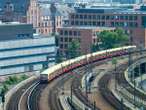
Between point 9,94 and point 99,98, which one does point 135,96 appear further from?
point 9,94

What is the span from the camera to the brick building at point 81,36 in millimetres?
184250

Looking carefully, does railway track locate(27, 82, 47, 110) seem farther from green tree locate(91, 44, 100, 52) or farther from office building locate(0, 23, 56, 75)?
green tree locate(91, 44, 100, 52)

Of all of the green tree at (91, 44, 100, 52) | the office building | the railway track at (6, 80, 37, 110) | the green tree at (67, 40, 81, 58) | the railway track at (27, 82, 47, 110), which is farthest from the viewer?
the green tree at (91, 44, 100, 52)

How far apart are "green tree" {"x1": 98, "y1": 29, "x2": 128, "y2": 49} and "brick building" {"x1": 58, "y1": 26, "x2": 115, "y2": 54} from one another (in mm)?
3148

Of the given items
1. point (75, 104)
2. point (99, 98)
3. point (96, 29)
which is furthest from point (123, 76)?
point (96, 29)

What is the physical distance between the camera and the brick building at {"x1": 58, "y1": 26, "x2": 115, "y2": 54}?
18425 cm

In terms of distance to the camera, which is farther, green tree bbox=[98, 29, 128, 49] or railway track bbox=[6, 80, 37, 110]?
green tree bbox=[98, 29, 128, 49]

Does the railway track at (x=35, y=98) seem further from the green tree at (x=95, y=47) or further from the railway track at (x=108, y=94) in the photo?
the green tree at (x=95, y=47)

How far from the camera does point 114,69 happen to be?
13412 centimetres

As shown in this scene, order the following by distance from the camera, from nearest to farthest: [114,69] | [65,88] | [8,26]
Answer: [65,88] → [114,69] → [8,26]

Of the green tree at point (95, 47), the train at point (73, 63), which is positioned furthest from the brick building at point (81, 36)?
the train at point (73, 63)

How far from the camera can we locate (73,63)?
133m

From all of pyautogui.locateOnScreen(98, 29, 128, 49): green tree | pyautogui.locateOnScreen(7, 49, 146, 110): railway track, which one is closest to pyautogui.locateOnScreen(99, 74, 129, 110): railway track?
pyautogui.locateOnScreen(7, 49, 146, 110): railway track

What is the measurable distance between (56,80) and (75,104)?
1061 inches
